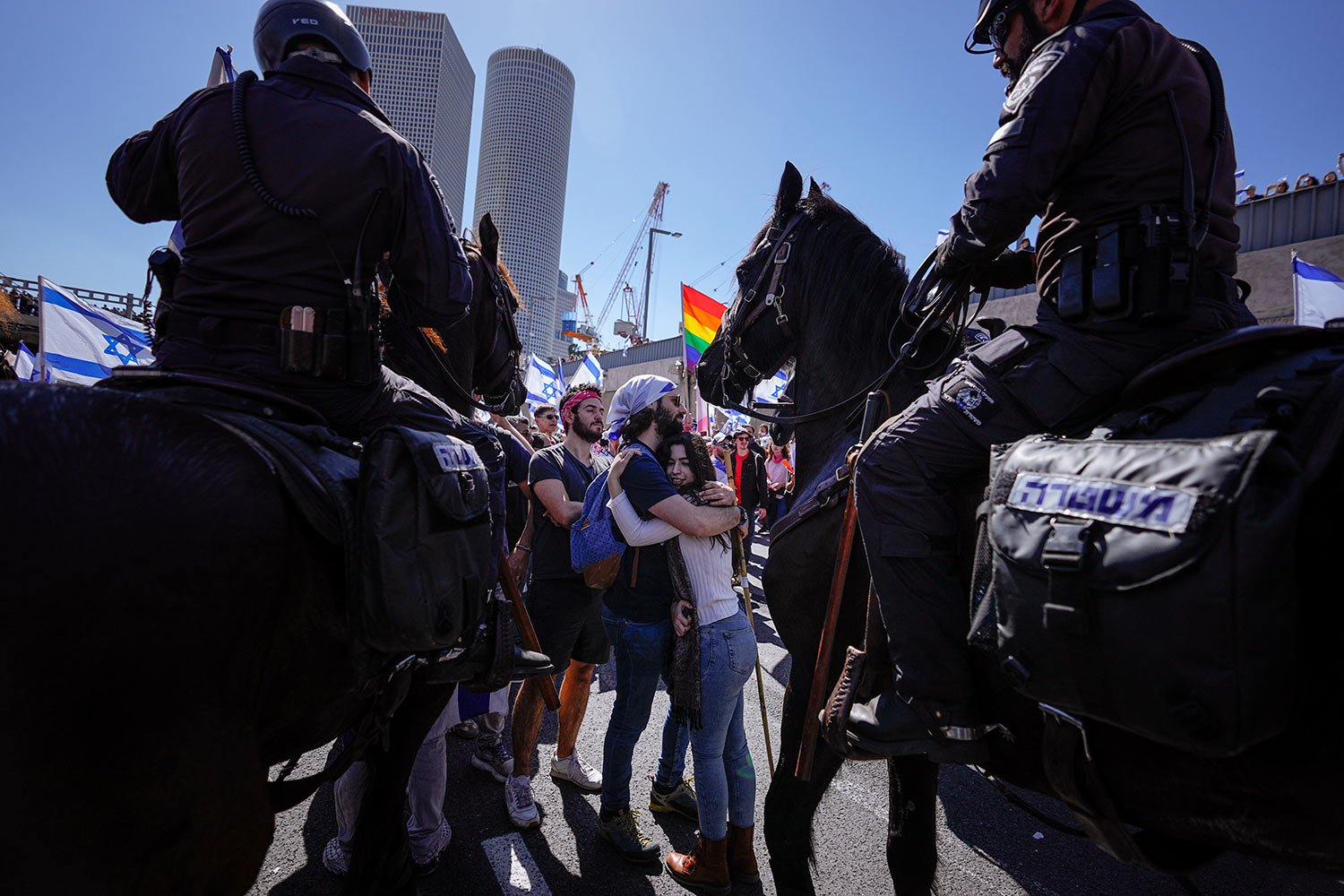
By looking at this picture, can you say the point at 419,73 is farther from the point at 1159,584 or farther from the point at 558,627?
the point at 1159,584

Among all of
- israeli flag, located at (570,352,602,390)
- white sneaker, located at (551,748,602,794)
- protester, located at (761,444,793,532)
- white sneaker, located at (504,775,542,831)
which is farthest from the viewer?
protester, located at (761,444,793,532)

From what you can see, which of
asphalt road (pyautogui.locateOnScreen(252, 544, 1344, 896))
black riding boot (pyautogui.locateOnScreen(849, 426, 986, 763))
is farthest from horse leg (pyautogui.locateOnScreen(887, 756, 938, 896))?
asphalt road (pyautogui.locateOnScreen(252, 544, 1344, 896))

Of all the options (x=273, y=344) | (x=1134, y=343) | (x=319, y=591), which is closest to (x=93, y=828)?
(x=319, y=591)

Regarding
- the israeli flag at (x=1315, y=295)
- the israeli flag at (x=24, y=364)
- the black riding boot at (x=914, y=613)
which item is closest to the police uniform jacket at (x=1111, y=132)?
the black riding boot at (x=914, y=613)

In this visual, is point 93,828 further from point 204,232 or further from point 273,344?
point 204,232

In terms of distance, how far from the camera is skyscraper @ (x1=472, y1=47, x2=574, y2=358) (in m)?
133

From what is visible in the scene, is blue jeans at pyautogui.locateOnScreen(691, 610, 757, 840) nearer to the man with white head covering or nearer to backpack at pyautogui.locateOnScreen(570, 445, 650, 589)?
the man with white head covering

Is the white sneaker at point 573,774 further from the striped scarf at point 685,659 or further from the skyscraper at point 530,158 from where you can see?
the skyscraper at point 530,158

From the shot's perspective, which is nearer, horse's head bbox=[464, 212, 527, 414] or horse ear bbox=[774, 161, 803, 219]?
horse's head bbox=[464, 212, 527, 414]

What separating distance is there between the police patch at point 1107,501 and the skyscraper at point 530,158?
13418 centimetres

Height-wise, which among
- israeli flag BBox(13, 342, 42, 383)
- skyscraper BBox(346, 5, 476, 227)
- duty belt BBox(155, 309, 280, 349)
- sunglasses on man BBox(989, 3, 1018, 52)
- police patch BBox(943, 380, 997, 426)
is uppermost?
skyscraper BBox(346, 5, 476, 227)

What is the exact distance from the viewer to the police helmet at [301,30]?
2105mm

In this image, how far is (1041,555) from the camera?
145 centimetres

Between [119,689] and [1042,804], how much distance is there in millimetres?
4775
